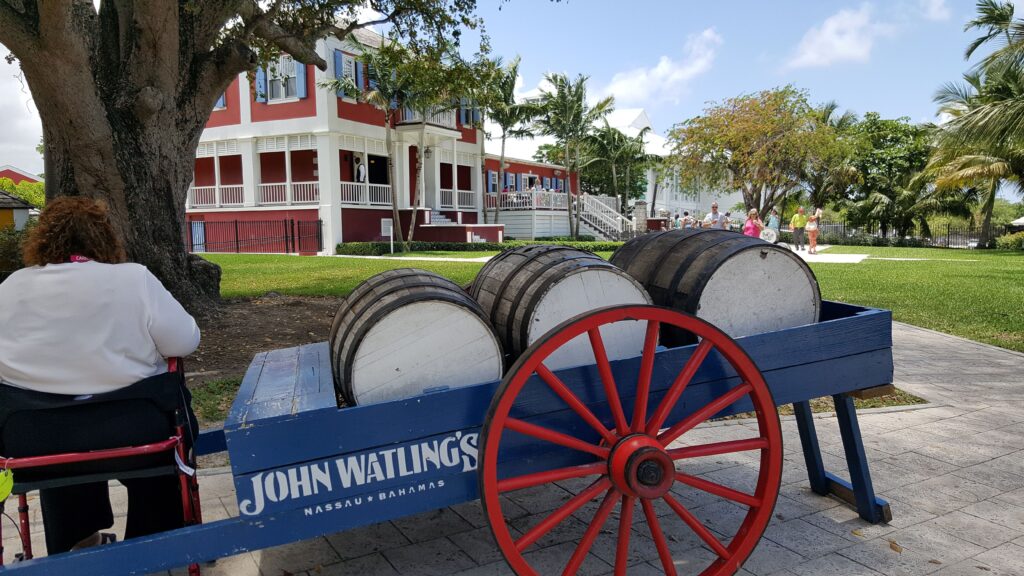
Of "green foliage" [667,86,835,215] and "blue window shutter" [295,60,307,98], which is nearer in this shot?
"blue window shutter" [295,60,307,98]

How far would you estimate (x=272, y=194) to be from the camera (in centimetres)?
2566

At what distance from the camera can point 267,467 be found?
6.60 ft

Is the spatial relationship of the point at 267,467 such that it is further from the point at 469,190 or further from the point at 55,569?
the point at 469,190

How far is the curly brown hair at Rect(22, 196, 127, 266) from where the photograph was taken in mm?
2193

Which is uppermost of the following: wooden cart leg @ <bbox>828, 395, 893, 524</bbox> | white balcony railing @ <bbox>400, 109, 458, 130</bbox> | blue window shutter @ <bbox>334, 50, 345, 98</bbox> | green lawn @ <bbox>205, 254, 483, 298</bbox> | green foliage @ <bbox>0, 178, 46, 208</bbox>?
blue window shutter @ <bbox>334, 50, 345, 98</bbox>

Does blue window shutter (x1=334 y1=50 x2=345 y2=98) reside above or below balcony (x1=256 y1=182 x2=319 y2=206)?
above

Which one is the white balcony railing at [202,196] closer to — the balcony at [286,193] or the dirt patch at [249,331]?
the balcony at [286,193]

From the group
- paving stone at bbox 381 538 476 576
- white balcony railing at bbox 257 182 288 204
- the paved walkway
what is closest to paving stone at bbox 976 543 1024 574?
the paved walkway

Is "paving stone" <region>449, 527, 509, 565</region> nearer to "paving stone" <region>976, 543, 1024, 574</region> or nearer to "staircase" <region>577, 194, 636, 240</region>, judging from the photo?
"paving stone" <region>976, 543, 1024, 574</region>

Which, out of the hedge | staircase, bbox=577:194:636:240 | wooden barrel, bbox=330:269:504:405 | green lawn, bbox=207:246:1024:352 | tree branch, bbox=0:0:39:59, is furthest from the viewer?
staircase, bbox=577:194:636:240

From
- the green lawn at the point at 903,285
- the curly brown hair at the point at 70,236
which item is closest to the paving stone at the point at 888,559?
the curly brown hair at the point at 70,236

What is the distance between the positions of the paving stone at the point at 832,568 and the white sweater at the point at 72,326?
2582 millimetres

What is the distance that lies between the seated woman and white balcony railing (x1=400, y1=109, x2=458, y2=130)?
24.2 metres

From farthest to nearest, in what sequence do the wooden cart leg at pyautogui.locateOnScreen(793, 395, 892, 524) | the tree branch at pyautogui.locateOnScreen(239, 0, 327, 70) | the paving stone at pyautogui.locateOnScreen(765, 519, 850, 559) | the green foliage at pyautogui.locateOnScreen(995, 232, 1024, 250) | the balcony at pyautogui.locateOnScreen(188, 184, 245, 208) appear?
the green foliage at pyautogui.locateOnScreen(995, 232, 1024, 250) → the balcony at pyautogui.locateOnScreen(188, 184, 245, 208) → the tree branch at pyautogui.locateOnScreen(239, 0, 327, 70) → the wooden cart leg at pyautogui.locateOnScreen(793, 395, 892, 524) → the paving stone at pyautogui.locateOnScreen(765, 519, 850, 559)
